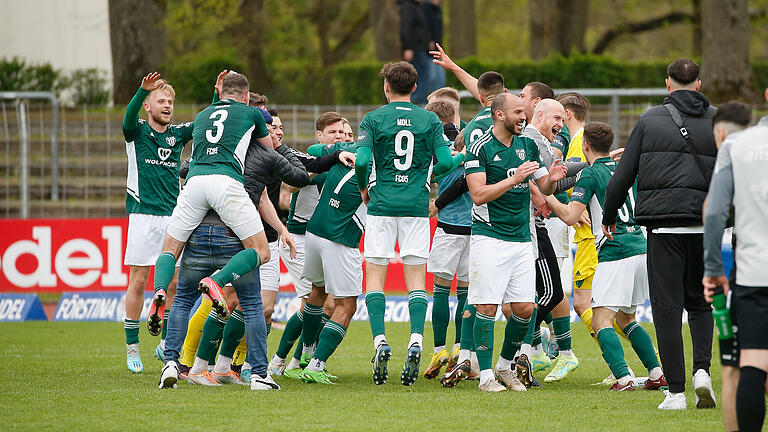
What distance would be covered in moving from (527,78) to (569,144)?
13.7m

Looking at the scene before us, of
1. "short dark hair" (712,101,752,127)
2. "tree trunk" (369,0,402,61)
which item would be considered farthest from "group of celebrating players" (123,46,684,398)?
"tree trunk" (369,0,402,61)

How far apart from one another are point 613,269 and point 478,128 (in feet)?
5.27

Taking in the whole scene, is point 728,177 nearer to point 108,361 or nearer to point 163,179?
point 163,179

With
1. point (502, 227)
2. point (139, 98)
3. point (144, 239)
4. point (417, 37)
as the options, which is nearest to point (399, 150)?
point (502, 227)

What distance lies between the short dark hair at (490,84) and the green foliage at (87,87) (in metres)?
16.0

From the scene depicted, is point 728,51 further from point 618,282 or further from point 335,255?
point 335,255

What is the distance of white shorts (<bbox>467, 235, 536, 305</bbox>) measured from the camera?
8.23 meters

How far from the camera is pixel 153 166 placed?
33.4 feet

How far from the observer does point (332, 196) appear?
9.22m

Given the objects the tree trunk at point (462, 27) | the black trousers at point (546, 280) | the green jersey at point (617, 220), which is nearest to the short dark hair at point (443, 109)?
the black trousers at point (546, 280)

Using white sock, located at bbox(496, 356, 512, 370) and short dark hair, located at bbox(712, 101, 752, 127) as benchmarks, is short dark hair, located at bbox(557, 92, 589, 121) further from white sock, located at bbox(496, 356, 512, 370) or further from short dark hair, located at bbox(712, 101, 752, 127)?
short dark hair, located at bbox(712, 101, 752, 127)

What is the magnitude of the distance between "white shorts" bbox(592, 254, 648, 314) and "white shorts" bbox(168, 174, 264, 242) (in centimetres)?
283

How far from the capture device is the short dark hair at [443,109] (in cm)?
994

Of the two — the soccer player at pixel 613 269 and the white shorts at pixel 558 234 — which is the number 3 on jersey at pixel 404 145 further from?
the white shorts at pixel 558 234
